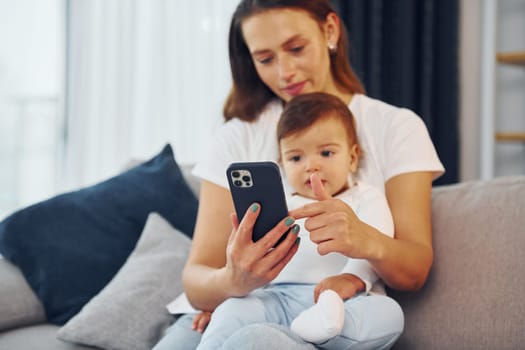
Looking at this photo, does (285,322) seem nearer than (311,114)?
Yes

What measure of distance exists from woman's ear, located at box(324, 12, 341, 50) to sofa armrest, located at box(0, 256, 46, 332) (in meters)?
1.03

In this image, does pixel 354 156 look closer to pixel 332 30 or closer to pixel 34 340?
pixel 332 30

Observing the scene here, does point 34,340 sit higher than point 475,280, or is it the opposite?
point 475,280

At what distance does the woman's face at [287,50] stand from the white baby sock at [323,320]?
61 centimetres

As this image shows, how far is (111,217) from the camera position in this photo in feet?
6.64

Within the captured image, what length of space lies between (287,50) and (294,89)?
0.30 feet

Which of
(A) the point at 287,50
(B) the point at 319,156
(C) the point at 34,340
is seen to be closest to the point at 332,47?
(A) the point at 287,50

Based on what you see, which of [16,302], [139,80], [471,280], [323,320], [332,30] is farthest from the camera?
[139,80]

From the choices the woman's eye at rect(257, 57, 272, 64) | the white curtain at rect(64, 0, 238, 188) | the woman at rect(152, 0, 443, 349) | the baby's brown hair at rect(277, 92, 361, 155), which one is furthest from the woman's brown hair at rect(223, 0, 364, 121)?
the white curtain at rect(64, 0, 238, 188)

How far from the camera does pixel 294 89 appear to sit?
5.31 ft

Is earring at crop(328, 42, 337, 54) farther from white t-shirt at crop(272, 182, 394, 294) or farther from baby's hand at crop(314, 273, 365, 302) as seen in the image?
baby's hand at crop(314, 273, 365, 302)

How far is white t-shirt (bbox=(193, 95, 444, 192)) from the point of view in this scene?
4.97 ft

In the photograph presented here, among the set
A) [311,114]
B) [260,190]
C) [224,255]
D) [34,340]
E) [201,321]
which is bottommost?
[34,340]

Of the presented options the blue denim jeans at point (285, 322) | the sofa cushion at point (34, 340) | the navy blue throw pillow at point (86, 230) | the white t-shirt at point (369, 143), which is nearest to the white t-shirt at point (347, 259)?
the blue denim jeans at point (285, 322)
